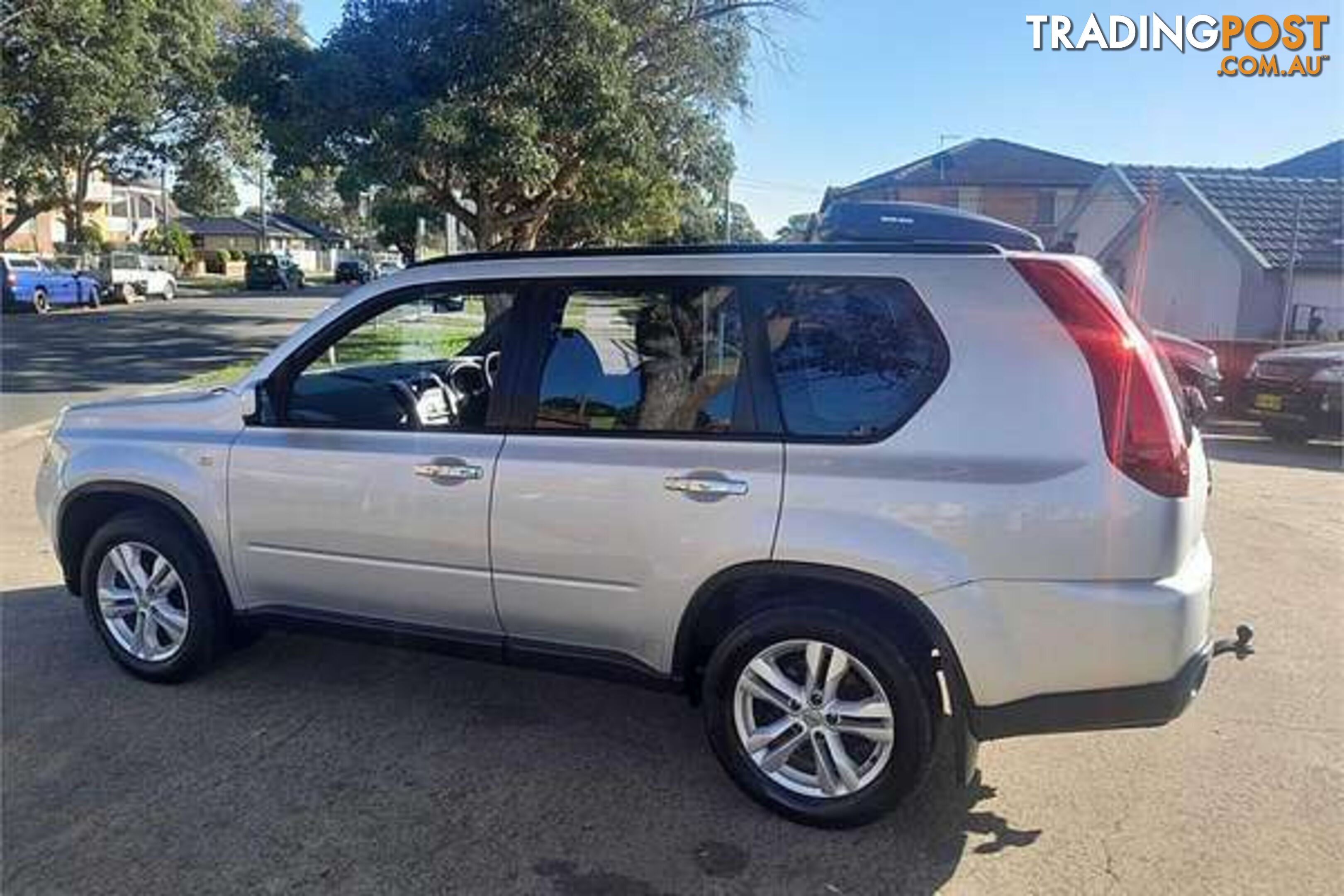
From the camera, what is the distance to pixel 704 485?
304 centimetres

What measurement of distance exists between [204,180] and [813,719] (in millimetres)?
46422

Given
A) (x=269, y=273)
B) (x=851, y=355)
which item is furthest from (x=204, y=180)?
(x=851, y=355)

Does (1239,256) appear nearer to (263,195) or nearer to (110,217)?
(263,195)

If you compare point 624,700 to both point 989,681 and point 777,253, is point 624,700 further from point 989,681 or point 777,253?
point 777,253

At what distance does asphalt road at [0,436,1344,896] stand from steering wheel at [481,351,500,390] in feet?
4.20

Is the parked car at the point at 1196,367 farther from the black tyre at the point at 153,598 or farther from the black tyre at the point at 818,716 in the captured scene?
the black tyre at the point at 153,598

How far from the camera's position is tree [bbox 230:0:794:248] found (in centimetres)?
1448

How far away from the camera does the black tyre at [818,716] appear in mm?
2941

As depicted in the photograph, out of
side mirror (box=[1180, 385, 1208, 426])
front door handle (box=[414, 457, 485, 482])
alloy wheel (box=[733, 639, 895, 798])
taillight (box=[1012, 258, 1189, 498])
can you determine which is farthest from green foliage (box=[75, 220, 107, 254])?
taillight (box=[1012, 258, 1189, 498])

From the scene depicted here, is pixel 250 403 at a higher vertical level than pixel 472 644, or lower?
higher

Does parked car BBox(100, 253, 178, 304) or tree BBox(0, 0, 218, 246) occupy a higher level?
tree BBox(0, 0, 218, 246)

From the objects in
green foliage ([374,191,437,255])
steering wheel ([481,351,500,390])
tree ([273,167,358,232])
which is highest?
tree ([273,167,358,232])

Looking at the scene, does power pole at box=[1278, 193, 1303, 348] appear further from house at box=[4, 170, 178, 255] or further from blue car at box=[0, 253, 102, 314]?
house at box=[4, 170, 178, 255]

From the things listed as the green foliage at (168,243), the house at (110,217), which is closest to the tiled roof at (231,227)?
the house at (110,217)
